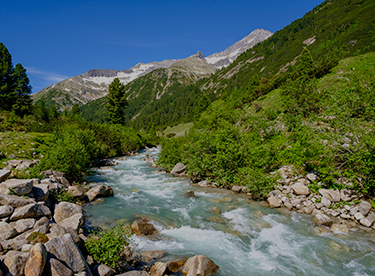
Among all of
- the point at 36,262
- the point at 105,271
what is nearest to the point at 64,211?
the point at 105,271

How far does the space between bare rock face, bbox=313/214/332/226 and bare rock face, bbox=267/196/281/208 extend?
2.41m

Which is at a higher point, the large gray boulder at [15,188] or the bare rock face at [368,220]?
the large gray boulder at [15,188]

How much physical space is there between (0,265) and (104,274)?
268 centimetres

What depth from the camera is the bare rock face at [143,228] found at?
9.68 meters

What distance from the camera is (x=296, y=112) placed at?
21422 millimetres

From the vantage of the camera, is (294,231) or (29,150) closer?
(294,231)

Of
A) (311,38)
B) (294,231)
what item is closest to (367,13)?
(311,38)

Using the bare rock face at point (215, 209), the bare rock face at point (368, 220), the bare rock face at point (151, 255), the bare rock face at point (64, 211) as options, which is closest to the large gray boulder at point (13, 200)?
the bare rock face at point (64, 211)

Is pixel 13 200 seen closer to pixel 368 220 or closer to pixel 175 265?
pixel 175 265

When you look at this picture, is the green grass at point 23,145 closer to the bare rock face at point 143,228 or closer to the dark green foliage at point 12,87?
the bare rock face at point 143,228

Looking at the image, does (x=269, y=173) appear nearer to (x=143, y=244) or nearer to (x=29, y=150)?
(x=143, y=244)

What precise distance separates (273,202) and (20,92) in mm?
64211

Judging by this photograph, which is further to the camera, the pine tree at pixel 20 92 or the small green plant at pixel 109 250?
the pine tree at pixel 20 92

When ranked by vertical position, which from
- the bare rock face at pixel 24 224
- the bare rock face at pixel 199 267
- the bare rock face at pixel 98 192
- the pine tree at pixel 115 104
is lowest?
the bare rock face at pixel 199 267
